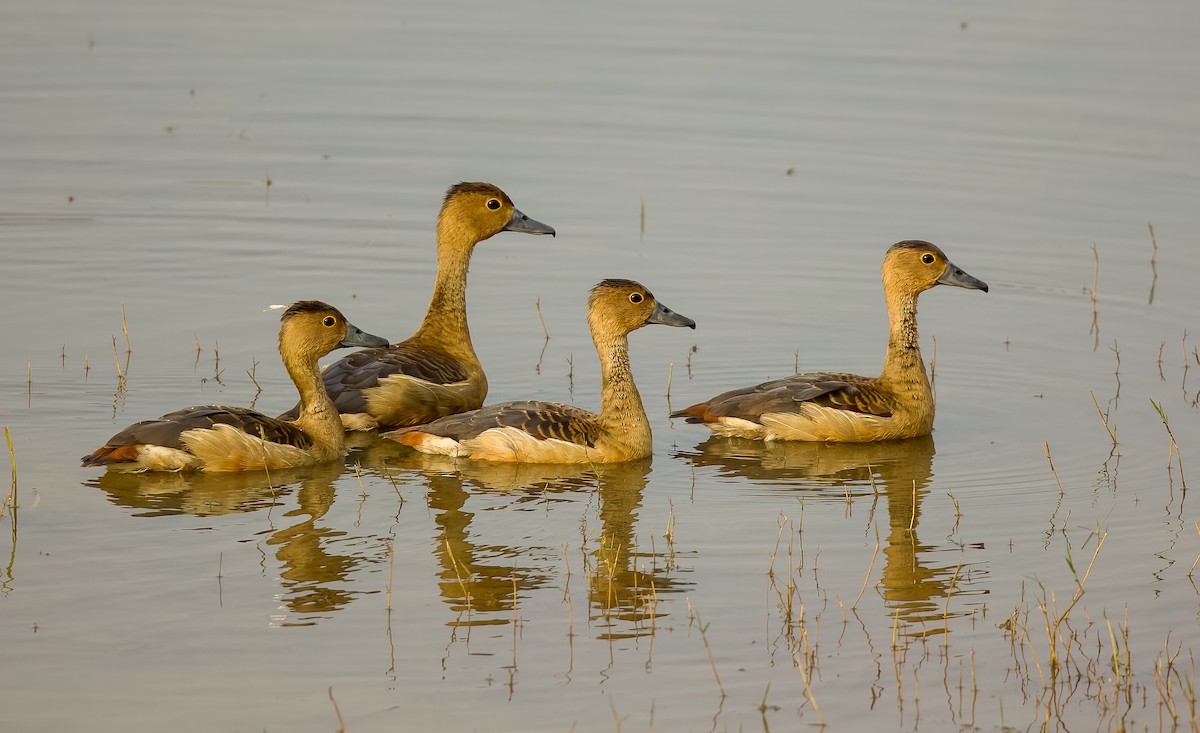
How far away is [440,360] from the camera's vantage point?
13.9m

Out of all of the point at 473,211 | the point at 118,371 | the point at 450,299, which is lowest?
the point at 118,371

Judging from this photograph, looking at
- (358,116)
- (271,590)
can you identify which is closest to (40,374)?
(271,590)

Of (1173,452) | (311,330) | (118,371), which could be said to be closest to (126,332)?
(118,371)

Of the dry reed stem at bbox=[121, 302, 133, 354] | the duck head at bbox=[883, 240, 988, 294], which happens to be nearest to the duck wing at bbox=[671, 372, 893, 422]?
the duck head at bbox=[883, 240, 988, 294]

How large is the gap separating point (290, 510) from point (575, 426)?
7.43ft

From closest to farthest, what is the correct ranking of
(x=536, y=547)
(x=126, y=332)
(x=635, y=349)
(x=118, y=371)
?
(x=536, y=547), (x=118, y=371), (x=126, y=332), (x=635, y=349)

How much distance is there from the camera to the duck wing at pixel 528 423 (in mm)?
12242

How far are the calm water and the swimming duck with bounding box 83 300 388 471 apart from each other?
0.55 feet

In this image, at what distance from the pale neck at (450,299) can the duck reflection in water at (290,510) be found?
7.30 feet

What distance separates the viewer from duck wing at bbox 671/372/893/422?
512 inches

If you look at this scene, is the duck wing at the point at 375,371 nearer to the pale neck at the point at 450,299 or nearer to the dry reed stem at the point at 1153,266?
the pale neck at the point at 450,299

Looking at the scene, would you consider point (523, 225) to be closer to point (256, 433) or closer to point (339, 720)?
point (256, 433)

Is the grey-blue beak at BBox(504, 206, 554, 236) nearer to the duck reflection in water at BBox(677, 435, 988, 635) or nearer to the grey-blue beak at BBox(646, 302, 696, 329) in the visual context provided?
the grey-blue beak at BBox(646, 302, 696, 329)

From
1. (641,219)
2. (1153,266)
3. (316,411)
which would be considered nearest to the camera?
(316,411)
